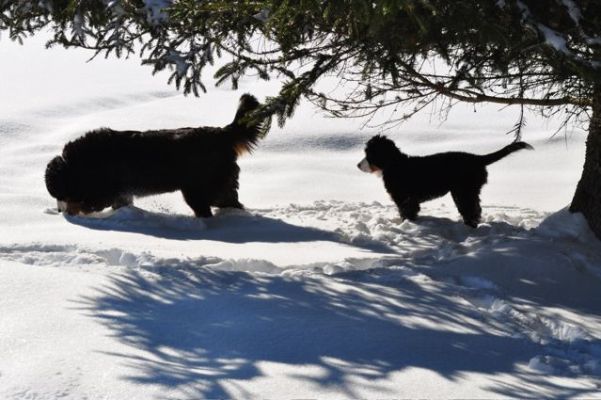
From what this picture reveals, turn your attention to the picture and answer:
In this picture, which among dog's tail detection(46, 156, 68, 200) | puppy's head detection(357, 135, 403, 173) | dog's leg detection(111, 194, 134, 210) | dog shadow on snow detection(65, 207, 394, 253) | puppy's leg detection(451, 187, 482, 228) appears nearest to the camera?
dog shadow on snow detection(65, 207, 394, 253)

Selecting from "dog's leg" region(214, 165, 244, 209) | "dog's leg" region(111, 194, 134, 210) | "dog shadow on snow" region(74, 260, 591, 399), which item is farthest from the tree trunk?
"dog's leg" region(111, 194, 134, 210)

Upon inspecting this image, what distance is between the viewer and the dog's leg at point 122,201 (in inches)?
325

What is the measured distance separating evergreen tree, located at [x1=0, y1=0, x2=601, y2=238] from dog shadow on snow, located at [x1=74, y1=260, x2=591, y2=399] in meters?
1.68

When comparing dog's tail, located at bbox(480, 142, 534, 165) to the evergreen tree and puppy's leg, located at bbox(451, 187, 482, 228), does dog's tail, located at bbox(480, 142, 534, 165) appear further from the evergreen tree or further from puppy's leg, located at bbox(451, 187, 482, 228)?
the evergreen tree

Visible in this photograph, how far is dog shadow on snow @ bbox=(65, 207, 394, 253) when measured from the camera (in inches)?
282

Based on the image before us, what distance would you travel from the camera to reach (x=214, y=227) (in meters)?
7.72

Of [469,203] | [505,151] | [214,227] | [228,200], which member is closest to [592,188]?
[505,151]

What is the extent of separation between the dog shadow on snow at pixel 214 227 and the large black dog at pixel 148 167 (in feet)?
0.83

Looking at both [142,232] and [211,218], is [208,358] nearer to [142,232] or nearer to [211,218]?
[142,232]

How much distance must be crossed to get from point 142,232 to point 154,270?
6.04ft

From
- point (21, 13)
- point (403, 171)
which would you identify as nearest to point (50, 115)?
point (21, 13)

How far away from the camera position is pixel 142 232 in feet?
23.7

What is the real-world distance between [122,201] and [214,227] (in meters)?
1.28

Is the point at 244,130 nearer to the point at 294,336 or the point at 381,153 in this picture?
the point at 381,153
